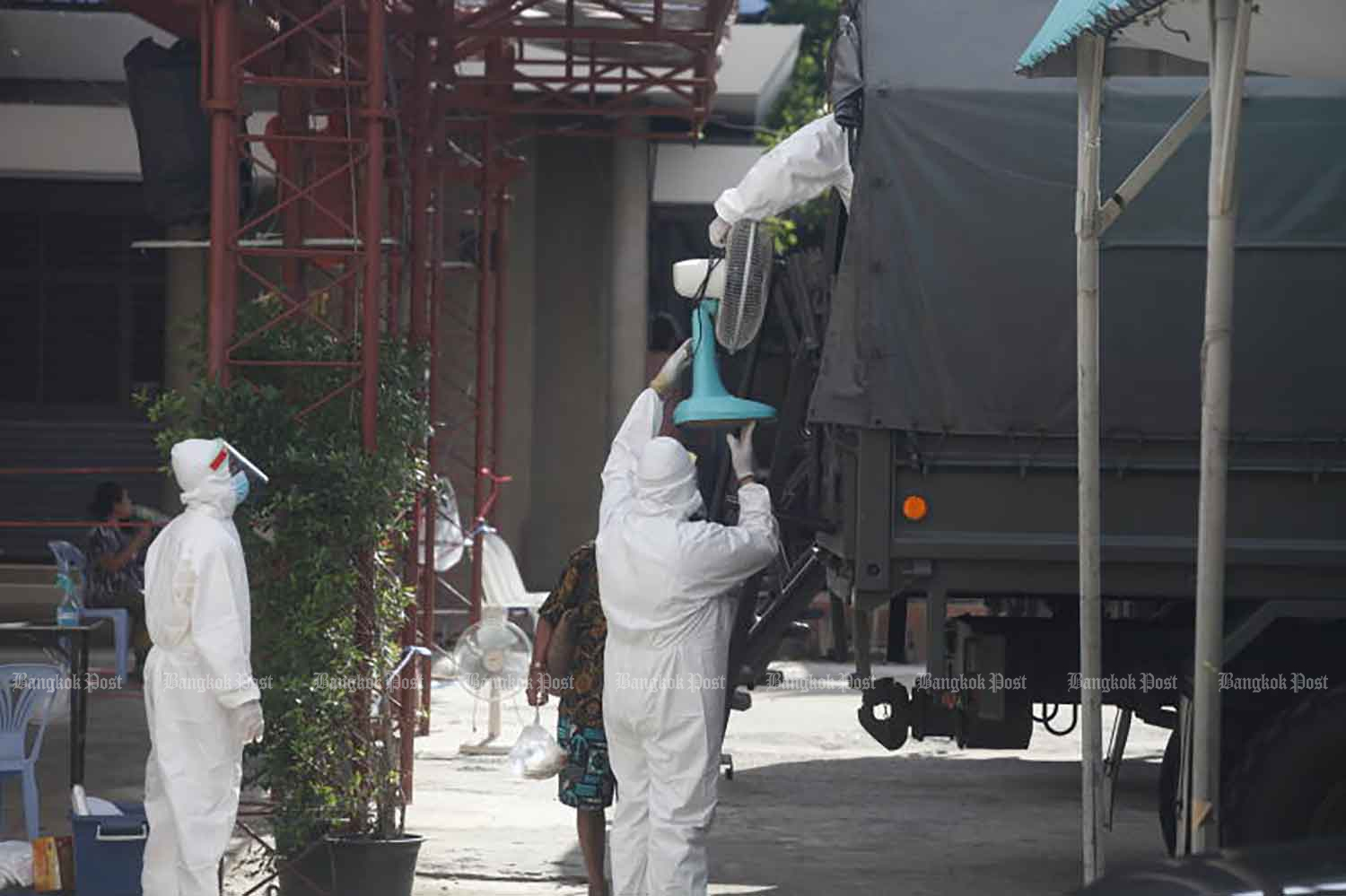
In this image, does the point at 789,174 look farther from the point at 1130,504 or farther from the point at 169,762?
the point at 169,762

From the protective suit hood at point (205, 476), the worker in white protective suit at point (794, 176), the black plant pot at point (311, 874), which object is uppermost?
the worker in white protective suit at point (794, 176)

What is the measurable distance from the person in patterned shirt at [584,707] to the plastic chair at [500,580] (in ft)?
27.8

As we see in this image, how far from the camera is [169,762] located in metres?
7.68

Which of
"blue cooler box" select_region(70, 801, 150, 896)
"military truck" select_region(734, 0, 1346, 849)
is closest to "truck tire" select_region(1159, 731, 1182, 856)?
"military truck" select_region(734, 0, 1346, 849)

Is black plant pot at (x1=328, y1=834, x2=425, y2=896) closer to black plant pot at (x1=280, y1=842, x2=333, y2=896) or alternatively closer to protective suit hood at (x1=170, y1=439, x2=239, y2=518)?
black plant pot at (x1=280, y1=842, x2=333, y2=896)

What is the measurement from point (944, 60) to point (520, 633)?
5.54m

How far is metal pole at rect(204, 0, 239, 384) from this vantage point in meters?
9.20

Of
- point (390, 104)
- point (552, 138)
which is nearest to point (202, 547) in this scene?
point (390, 104)

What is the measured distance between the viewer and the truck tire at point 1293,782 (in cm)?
796

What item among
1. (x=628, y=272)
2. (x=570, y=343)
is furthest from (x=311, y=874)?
(x=570, y=343)

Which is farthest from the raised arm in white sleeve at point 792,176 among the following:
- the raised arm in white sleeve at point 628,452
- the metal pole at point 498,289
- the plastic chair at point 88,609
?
the metal pole at point 498,289

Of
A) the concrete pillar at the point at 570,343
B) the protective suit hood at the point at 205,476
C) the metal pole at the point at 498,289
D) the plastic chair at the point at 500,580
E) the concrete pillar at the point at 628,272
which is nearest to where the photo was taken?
the protective suit hood at the point at 205,476

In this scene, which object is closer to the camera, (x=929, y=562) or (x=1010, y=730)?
(x=929, y=562)

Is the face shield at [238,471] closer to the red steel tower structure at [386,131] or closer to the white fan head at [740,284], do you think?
the red steel tower structure at [386,131]
